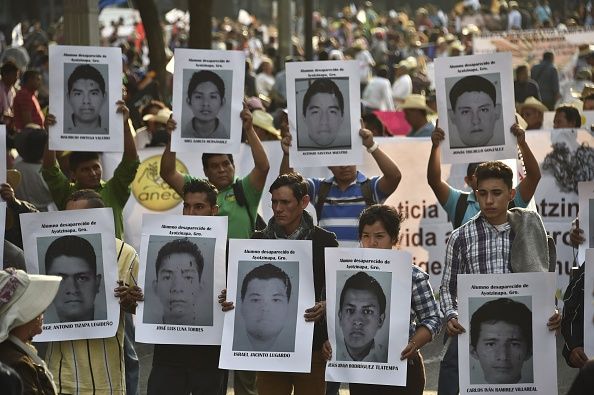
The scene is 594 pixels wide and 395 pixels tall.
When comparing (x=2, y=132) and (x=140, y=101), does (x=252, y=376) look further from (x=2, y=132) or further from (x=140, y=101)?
(x=140, y=101)

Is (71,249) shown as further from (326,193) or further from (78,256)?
(326,193)

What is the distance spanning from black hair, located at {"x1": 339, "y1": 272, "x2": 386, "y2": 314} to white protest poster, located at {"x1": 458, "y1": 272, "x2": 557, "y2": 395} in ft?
1.17

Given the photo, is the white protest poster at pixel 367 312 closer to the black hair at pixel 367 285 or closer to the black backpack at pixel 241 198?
the black hair at pixel 367 285

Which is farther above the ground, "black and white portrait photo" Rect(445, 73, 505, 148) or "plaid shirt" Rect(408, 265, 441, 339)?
"black and white portrait photo" Rect(445, 73, 505, 148)

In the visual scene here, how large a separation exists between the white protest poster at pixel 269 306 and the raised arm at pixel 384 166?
5.39 feet

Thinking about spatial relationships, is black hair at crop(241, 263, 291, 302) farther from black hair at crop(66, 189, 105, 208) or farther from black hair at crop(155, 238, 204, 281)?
black hair at crop(66, 189, 105, 208)

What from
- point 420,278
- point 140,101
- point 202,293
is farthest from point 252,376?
point 140,101

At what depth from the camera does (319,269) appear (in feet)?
22.1

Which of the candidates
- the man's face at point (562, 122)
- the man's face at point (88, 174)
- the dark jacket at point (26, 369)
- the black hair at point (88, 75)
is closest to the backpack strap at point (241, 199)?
the man's face at point (88, 174)

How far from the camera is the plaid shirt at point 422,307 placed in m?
6.42

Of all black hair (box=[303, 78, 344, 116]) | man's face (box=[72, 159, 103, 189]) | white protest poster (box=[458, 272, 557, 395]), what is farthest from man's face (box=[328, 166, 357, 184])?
white protest poster (box=[458, 272, 557, 395])

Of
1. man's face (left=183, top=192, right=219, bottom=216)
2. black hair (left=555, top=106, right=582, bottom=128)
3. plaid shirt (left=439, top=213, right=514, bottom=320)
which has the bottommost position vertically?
plaid shirt (left=439, top=213, right=514, bottom=320)

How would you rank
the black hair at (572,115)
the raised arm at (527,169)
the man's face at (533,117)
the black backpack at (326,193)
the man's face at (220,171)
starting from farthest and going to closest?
the man's face at (533,117) < the black hair at (572,115) < the black backpack at (326,193) < the man's face at (220,171) < the raised arm at (527,169)

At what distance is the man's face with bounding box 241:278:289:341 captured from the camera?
6625 mm
